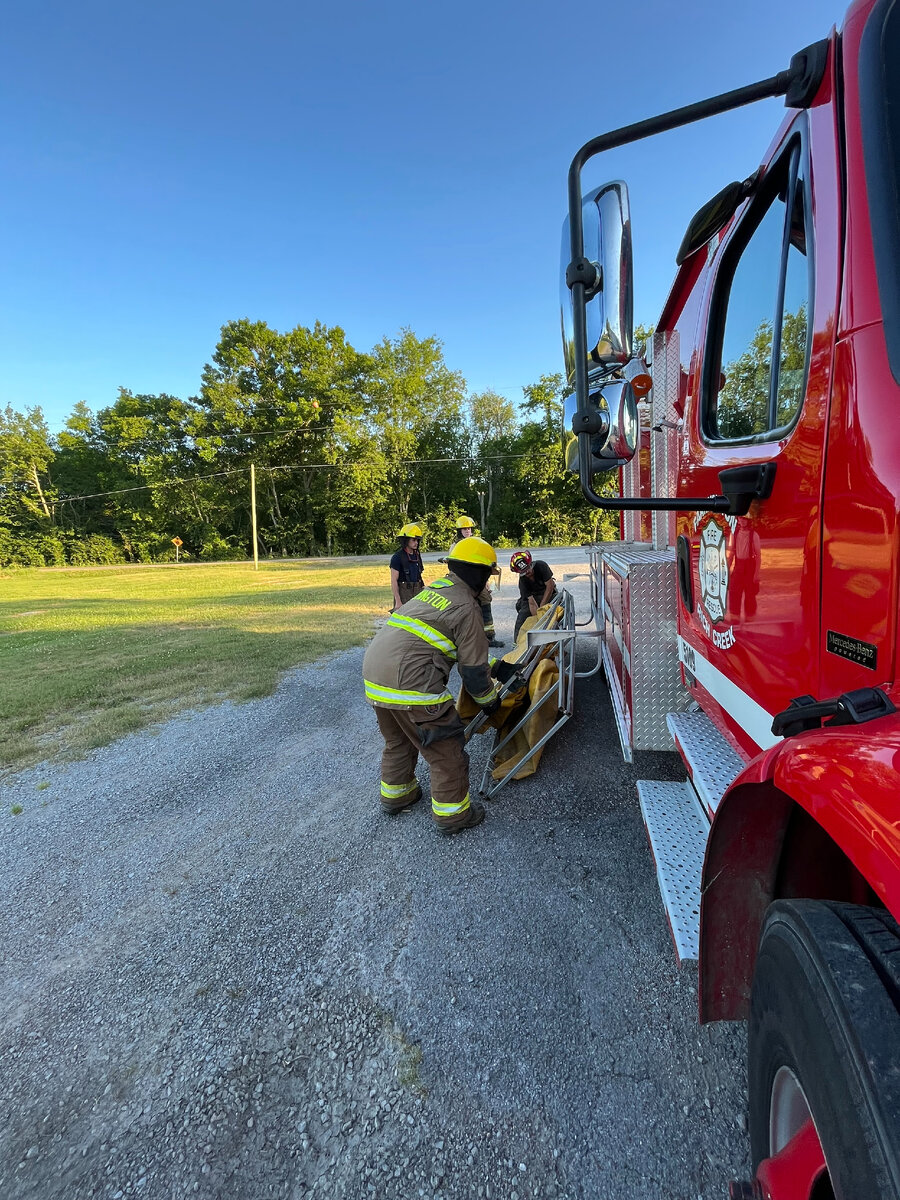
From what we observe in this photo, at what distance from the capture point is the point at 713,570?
64.8 inches

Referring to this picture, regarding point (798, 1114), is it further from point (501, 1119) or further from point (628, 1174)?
point (501, 1119)

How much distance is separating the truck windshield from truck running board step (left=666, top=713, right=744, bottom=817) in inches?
47.1

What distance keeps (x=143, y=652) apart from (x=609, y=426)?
8.37m

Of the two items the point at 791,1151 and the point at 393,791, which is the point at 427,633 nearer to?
the point at 393,791

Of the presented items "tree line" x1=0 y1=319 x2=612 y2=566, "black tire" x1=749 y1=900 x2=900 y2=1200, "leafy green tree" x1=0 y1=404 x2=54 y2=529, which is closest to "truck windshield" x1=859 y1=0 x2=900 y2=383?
"black tire" x1=749 y1=900 x2=900 y2=1200

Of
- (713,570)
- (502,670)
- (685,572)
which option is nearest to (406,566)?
(502,670)

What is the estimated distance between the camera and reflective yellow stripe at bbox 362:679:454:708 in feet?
9.40

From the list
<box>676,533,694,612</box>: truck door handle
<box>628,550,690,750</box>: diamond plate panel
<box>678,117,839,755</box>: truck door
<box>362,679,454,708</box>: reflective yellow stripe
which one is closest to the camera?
<box>678,117,839,755</box>: truck door

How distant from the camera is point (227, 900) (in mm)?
2586

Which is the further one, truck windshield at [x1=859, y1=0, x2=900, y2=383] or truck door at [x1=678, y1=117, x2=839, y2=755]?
truck door at [x1=678, y1=117, x2=839, y2=755]

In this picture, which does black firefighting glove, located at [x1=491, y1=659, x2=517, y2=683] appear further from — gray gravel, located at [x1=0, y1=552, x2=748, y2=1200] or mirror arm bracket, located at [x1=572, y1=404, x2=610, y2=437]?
mirror arm bracket, located at [x1=572, y1=404, x2=610, y2=437]

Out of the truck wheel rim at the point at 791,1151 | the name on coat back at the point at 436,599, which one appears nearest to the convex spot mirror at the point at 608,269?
the truck wheel rim at the point at 791,1151

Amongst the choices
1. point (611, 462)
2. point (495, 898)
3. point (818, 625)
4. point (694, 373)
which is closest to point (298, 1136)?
point (495, 898)

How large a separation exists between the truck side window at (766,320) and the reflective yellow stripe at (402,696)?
1.83 metres
